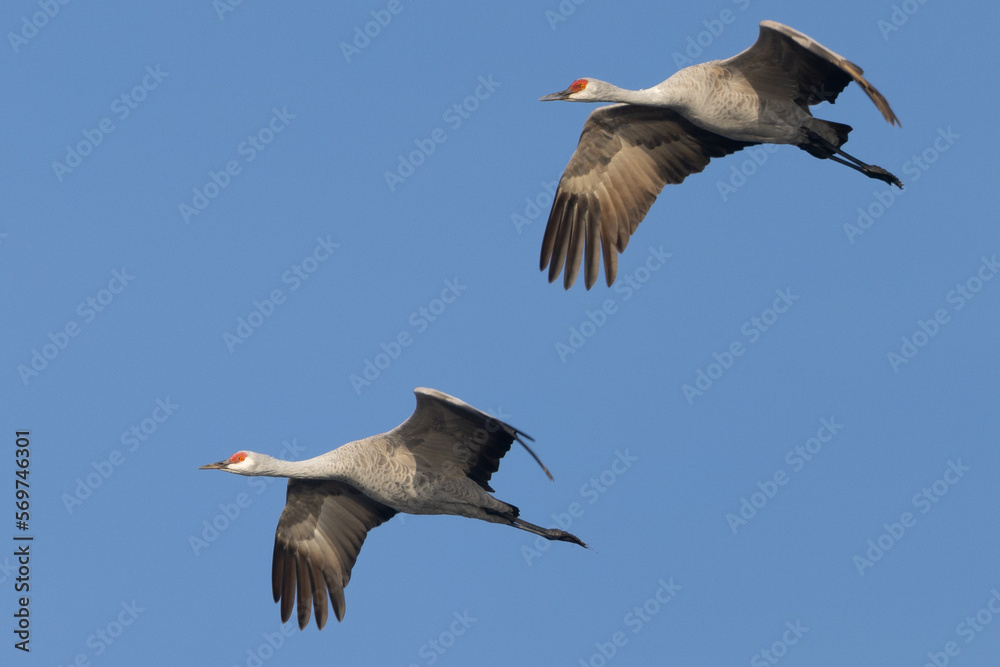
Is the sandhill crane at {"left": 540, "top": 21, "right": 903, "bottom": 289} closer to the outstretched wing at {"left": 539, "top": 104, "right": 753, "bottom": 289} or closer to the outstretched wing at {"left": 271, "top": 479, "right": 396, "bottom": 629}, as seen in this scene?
the outstretched wing at {"left": 539, "top": 104, "right": 753, "bottom": 289}

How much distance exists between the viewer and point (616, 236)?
18.8 m

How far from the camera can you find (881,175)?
60.8 ft

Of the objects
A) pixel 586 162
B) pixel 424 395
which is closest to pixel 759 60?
pixel 586 162

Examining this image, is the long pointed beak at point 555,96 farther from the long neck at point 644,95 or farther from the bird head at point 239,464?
the bird head at point 239,464

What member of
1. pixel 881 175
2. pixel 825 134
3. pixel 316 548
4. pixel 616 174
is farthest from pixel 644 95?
pixel 316 548

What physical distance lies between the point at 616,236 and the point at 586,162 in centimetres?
102

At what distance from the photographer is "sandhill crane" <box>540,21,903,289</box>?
1752cm

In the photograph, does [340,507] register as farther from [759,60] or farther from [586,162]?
[759,60]

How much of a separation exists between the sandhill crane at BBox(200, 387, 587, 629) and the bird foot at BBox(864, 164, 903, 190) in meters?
5.62

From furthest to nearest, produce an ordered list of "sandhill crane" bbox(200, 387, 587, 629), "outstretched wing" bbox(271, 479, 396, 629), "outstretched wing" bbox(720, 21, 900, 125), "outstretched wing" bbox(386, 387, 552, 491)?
"outstretched wing" bbox(271, 479, 396, 629), "outstretched wing" bbox(720, 21, 900, 125), "sandhill crane" bbox(200, 387, 587, 629), "outstretched wing" bbox(386, 387, 552, 491)

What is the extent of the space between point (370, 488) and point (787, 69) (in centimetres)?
686

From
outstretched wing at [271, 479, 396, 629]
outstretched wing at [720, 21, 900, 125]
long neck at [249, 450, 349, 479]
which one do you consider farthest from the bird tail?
outstretched wing at [271, 479, 396, 629]

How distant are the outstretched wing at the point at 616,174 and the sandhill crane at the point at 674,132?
0.04ft

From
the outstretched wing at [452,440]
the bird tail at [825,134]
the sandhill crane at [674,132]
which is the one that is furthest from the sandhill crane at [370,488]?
the bird tail at [825,134]
